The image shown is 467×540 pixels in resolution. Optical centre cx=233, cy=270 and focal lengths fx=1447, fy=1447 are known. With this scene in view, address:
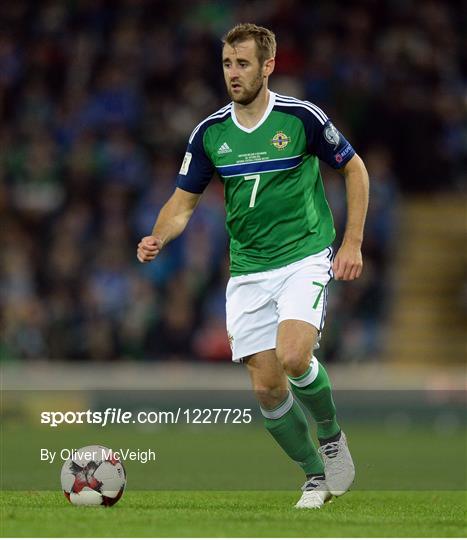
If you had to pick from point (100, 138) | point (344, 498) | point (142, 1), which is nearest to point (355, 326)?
point (100, 138)

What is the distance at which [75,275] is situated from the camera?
57.2 feet

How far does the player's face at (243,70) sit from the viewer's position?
787cm

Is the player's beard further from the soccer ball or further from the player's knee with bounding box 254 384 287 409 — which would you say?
the soccer ball

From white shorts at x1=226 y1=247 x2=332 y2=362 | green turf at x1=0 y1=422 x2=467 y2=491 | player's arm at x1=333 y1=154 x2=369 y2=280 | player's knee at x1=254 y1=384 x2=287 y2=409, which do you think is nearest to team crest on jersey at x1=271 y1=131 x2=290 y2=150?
player's arm at x1=333 y1=154 x2=369 y2=280

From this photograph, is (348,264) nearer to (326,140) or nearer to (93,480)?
(326,140)

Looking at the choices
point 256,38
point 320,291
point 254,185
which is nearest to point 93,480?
point 320,291

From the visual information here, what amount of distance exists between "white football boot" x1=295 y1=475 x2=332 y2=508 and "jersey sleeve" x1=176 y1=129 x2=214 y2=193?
179cm

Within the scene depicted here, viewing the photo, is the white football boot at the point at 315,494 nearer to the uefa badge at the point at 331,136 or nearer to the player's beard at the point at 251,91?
the uefa badge at the point at 331,136

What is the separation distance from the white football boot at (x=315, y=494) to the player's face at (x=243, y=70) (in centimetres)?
215

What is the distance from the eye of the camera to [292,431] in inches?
317

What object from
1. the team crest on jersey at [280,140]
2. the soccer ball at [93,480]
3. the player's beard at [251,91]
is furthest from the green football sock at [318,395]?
the player's beard at [251,91]

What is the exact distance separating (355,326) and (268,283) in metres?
9.45

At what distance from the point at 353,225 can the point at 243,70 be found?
104cm

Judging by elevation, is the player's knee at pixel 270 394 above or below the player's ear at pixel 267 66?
below
